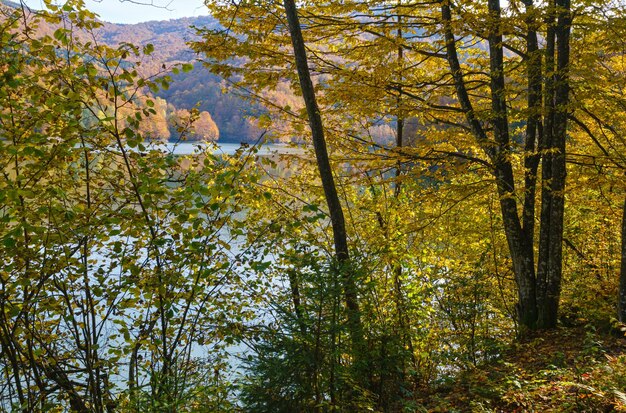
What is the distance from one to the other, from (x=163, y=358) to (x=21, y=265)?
138 cm

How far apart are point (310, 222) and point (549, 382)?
2.80 metres

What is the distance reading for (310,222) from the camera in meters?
3.55

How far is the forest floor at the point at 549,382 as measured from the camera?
3549 mm

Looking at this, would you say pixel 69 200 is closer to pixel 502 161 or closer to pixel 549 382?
pixel 549 382

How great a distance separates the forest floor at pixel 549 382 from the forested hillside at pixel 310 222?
39 mm

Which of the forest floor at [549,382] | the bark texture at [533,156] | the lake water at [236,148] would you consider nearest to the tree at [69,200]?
the lake water at [236,148]

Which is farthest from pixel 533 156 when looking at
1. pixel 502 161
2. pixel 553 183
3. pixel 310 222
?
pixel 310 222

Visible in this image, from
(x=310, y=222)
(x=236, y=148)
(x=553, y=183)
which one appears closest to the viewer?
(x=310, y=222)

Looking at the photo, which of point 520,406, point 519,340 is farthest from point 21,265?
point 519,340

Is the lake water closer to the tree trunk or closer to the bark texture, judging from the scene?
the bark texture

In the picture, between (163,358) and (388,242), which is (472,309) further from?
(163,358)

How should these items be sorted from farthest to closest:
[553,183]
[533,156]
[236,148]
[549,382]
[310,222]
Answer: [533,156] < [553,183] < [236,148] < [549,382] < [310,222]

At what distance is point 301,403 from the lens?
12.6ft

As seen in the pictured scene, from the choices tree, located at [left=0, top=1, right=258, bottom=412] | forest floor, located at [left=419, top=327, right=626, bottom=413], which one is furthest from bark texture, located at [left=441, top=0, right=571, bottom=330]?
tree, located at [left=0, top=1, right=258, bottom=412]
